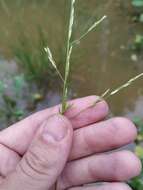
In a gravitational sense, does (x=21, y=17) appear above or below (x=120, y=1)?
above

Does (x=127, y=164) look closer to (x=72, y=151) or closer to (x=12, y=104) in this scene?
(x=72, y=151)

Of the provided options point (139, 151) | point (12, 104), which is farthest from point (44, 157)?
point (12, 104)

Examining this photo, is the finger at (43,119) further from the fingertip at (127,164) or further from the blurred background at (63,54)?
the blurred background at (63,54)

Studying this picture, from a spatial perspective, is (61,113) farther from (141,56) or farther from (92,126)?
(141,56)

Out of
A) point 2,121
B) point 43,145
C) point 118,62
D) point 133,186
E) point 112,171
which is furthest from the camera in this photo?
point 118,62

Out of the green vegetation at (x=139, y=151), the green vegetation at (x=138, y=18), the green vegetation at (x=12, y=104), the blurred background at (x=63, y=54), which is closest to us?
the green vegetation at (x=139, y=151)

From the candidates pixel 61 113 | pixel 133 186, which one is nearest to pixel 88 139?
pixel 61 113

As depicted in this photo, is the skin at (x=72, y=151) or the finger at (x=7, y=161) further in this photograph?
the finger at (x=7, y=161)

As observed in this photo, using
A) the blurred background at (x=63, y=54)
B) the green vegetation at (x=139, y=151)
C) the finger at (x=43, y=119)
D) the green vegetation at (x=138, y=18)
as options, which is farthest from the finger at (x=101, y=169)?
the green vegetation at (x=138, y=18)

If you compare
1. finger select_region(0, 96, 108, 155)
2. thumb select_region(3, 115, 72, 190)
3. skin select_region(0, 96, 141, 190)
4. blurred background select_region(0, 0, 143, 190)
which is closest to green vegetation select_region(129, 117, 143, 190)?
blurred background select_region(0, 0, 143, 190)
